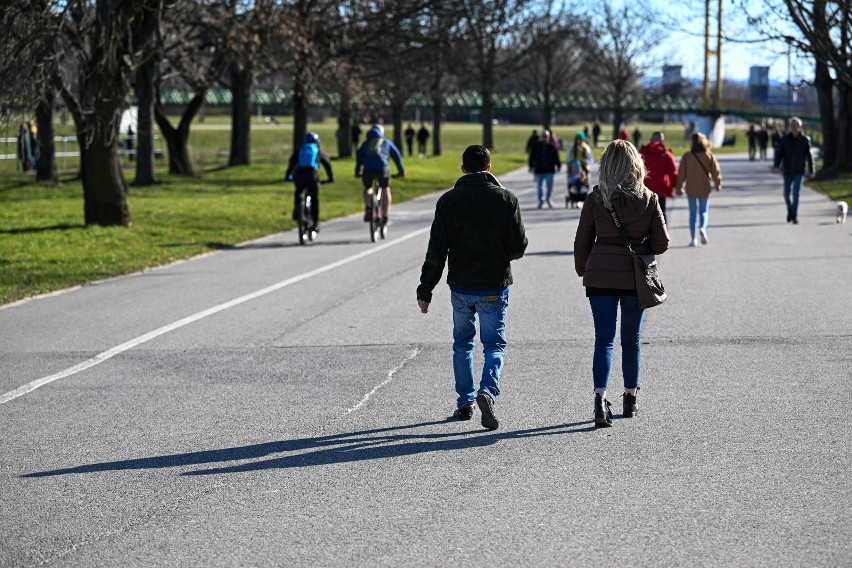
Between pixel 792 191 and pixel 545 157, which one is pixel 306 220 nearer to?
pixel 545 157

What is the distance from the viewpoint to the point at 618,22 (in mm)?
89250

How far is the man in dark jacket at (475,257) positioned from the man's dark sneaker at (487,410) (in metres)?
0.16

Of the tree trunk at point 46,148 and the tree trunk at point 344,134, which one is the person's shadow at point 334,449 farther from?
the tree trunk at point 344,134

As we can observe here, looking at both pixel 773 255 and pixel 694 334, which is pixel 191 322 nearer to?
pixel 694 334

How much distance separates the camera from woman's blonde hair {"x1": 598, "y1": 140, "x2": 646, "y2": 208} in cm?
784

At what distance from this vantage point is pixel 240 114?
159 feet

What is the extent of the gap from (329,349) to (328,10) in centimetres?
3317

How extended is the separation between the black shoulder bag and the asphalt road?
0.71 m

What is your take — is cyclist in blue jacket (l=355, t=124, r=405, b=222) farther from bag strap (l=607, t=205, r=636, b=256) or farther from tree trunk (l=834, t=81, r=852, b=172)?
tree trunk (l=834, t=81, r=852, b=172)

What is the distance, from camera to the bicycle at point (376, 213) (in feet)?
70.9

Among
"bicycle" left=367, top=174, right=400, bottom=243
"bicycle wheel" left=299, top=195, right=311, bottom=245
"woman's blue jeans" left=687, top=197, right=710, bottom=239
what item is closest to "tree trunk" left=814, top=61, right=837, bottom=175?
"woman's blue jeans" left=687, top=197, right=710, bottom=239

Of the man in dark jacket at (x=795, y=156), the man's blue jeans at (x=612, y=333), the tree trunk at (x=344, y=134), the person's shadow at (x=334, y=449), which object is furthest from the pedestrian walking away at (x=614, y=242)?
the tree trunk at (x=344, y=134)

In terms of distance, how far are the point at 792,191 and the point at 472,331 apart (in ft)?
63.3

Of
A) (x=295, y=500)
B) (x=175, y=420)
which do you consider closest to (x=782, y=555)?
(x=295, y=500)
